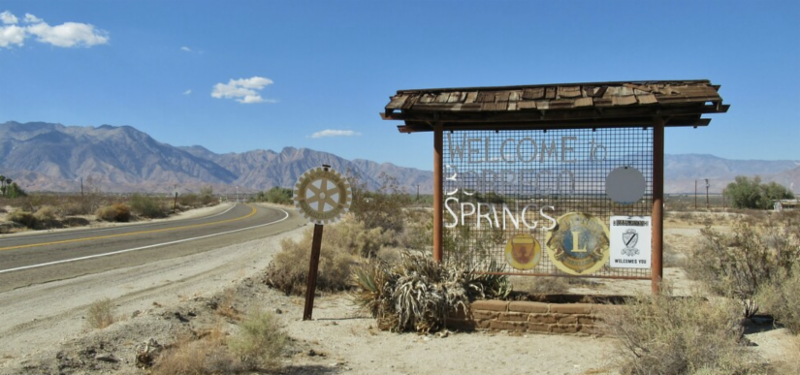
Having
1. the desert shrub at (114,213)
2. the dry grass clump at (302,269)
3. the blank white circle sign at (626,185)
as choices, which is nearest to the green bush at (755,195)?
the desert shrub at (114,213)

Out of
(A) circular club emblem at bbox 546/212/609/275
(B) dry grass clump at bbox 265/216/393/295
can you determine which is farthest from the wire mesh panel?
(B) dry grass clump at bbox 265/216/393/295

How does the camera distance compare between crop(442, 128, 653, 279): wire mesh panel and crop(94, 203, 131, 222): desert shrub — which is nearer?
crop(442, 128, 653, 279): wire mesh panel

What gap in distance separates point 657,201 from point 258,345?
5.94m

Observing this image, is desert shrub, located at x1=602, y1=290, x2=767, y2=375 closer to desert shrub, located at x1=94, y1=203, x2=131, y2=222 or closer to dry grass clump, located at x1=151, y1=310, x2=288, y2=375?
dry grass clump, located at x1=151, y1=310, x2=288, y2=375

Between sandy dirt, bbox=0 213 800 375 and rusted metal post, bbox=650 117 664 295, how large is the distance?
1.40 meters

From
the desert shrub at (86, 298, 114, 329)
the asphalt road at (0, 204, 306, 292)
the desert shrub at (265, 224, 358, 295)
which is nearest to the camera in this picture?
the desert shrub at (86, 298, 114, 329)

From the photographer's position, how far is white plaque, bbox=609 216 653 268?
848cm

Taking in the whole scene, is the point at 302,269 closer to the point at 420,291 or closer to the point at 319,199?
the point at 319,199

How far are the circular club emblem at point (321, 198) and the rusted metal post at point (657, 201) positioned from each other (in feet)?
15.5

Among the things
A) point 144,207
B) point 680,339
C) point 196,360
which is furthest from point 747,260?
point 144,207

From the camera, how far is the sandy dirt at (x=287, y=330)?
6.29 meters

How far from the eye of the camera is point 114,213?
34.2m

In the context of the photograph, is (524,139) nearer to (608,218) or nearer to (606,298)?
(608,218)

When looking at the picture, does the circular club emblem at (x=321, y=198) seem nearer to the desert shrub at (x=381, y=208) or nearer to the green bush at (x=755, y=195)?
the desert shrub at (x=381, y=208)
